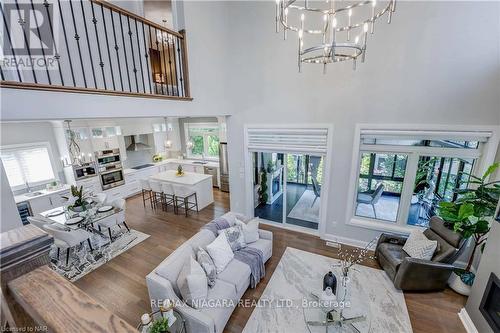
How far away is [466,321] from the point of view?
9.75 ft

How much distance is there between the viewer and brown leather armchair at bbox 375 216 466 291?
3.27m

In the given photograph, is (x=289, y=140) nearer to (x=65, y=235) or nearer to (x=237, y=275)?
(x=237, y=275)

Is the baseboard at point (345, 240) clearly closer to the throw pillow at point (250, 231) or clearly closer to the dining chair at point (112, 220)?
the throw pillow at point (250, 231)

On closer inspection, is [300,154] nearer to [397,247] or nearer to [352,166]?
[352,166]

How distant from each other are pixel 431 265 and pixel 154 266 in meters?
4.75

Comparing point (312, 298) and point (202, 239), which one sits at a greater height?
point (202, 239)

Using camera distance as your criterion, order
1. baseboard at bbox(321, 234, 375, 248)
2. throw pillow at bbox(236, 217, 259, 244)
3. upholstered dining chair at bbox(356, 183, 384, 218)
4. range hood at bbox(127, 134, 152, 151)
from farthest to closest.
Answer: range hood at bbox(127, 134, 152, 151)
baseboard at bbox(321, 234, 375, 248)
upholstered dining chair at bbox(356, 183, 384, 218)
throw pillow at bbox(236, 217, 259, 244)

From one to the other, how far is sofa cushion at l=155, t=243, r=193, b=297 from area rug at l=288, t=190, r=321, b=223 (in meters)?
3.15

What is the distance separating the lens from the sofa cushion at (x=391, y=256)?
11.8 ft

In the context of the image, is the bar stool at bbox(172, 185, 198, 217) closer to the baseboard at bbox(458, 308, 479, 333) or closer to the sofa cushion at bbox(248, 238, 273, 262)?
the sofa cushion at bbox(248, 238, 273, 262)

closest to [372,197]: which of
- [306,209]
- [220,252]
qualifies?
[306,209]

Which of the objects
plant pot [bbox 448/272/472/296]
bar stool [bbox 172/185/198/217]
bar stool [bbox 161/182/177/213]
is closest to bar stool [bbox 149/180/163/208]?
bar stool [bbox 161/182/177/213]

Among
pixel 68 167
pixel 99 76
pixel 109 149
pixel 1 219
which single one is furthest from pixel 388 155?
pixel 68 167

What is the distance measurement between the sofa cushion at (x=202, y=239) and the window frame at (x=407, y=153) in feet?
9.56
